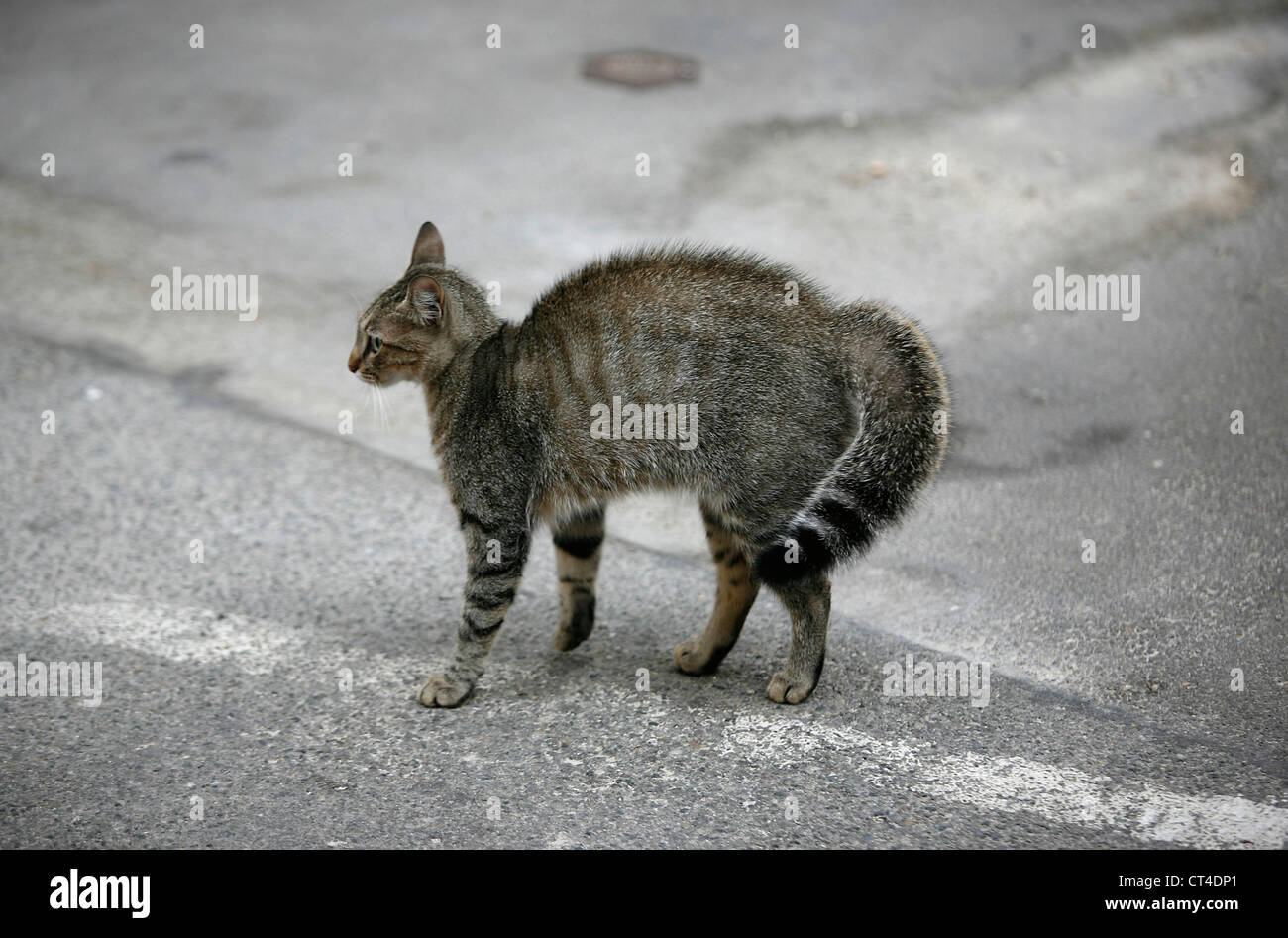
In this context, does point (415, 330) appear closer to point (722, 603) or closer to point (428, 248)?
point (428, 248)

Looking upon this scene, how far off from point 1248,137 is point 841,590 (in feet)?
18.7

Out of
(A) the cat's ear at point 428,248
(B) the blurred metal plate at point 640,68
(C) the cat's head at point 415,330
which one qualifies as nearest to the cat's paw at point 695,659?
(C) the cat's head at point 415,330

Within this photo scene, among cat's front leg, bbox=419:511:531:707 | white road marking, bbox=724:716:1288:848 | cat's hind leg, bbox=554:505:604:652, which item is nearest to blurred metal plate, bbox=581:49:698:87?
cat's hind leg, bbox=554:505:604:652

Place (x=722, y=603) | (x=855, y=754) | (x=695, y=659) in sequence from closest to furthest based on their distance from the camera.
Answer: (x=855, y=754)
(x=722, y=603)
(x=695, y=659)

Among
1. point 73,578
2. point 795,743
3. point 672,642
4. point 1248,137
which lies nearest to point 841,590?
point 672,642

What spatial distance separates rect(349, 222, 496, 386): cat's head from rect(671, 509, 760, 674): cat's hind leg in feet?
3.63

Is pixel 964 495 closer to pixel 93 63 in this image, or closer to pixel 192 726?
pixel 192 726

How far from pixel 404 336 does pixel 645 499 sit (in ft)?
5.93

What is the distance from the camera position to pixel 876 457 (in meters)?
3.91

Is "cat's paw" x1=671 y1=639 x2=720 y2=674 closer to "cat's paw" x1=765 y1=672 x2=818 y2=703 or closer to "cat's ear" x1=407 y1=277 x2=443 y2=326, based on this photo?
"cat's paw" x1=765 y1=672 x2=818 y2=703

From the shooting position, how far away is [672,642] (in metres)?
4.76

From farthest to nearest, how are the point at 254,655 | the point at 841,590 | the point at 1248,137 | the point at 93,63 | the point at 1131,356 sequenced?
the point at 93,63 < the point at 1248,137 < the point at 1131,356 < the point at 841,590 < the point at 254,655

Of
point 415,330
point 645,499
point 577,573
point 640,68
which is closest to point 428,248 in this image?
point 415,330

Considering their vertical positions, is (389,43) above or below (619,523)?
above
